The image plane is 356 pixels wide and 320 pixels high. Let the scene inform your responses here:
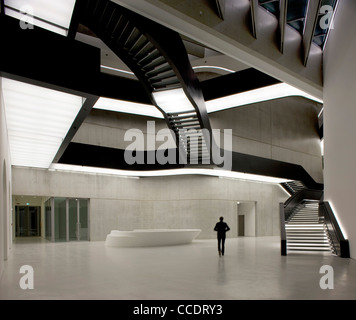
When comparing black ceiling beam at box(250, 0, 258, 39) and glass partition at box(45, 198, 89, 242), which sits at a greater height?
black ceiling beam at box(250, 0, 258, 39)

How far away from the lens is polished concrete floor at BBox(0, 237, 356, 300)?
6.18 m

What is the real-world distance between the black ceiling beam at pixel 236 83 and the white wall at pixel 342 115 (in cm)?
249

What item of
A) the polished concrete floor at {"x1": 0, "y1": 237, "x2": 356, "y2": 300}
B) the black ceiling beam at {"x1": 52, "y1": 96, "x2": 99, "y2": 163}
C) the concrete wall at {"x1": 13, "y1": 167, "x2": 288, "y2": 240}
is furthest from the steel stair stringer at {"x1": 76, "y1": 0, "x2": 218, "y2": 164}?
the concrete wall at {"x1": 13, "y1": 167, "x2": 288, "y2": 240}

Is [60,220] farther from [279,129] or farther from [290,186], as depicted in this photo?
[279,129]

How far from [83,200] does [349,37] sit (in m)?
17.0

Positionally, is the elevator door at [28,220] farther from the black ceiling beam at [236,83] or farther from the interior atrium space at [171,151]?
the black ceiling beam at [236,83]

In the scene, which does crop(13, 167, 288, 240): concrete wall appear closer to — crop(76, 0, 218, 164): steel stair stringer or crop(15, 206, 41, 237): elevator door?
crop(76, 0, 218, 164): steel stair stringer

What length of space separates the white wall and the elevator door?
2389cm

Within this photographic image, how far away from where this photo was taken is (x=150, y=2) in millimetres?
8062

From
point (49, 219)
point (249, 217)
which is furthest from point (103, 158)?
point (249, 217)

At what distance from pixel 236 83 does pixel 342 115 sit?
5.32m

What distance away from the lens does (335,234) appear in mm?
12320

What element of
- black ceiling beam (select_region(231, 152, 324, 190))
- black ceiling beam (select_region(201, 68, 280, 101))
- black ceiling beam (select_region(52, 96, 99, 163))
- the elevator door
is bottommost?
the elevator door

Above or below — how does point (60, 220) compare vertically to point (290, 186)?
below
